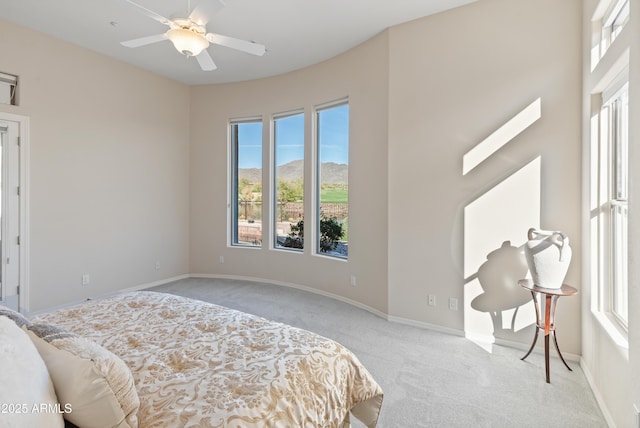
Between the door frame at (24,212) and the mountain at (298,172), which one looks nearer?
the door frame at (24,212)

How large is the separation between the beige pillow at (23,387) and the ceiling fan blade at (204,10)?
2.04 meters

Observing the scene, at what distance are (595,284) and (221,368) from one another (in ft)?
8.92

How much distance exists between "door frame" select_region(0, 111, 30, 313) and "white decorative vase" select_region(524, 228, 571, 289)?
5.13m

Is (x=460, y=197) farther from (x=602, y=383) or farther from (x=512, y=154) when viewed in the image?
(x=602, y=383)

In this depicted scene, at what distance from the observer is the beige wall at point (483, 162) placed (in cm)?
270

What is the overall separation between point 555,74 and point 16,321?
3920 mm

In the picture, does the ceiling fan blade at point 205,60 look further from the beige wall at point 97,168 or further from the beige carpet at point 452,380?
the beige carpet at point 452,380

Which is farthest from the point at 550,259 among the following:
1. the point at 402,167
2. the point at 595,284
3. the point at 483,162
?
the point at 402,167

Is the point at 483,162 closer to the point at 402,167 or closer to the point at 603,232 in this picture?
the point at 402,167

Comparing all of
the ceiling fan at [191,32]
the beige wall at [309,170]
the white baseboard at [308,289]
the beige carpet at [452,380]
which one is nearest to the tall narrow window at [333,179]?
the beige wall at [309,170]

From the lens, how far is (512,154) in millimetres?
2891

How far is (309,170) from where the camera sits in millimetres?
4656

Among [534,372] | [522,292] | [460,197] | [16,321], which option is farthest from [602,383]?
[16,321]

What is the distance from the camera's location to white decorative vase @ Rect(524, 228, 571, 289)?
2.34 m
